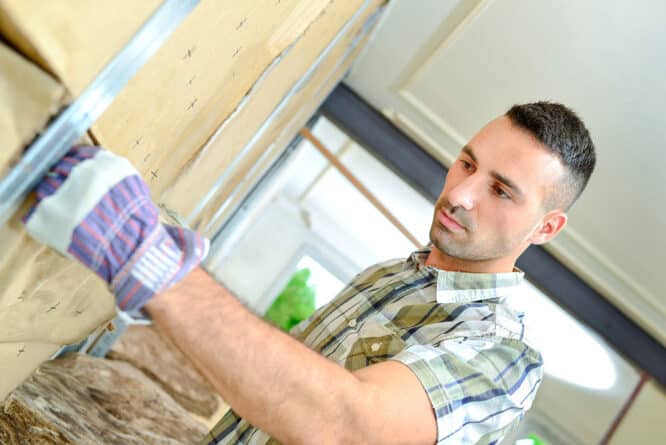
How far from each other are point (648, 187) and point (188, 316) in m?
2.34

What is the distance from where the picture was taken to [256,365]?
0.84 metres

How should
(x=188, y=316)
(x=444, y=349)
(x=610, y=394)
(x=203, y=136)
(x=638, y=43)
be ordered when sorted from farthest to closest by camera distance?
(x=610, y=394), (x=638, y=43), (x=203, y=136), (x=444, y=349), (x=188, y=316)

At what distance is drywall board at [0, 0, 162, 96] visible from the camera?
63cm

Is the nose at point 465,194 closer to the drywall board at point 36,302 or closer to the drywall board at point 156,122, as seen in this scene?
the drywall board at point 156,122

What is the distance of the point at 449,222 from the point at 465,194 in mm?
78

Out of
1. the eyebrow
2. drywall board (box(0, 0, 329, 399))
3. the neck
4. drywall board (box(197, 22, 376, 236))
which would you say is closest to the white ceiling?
drywall board (box(197, 22, 376, 236))

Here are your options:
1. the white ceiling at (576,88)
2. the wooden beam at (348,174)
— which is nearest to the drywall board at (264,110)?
the white ceiling at (576,88)

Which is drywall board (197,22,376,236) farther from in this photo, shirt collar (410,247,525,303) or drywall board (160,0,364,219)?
shirt collar (410,247,525,303)

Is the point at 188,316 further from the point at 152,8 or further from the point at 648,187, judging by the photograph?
the point at 648,187

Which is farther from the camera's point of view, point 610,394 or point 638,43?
point 610,394

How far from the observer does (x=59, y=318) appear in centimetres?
127

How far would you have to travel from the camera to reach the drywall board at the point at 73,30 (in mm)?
634

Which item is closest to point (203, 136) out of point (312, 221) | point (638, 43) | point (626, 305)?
point (638, 43)

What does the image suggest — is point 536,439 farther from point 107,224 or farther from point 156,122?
point 107,224
